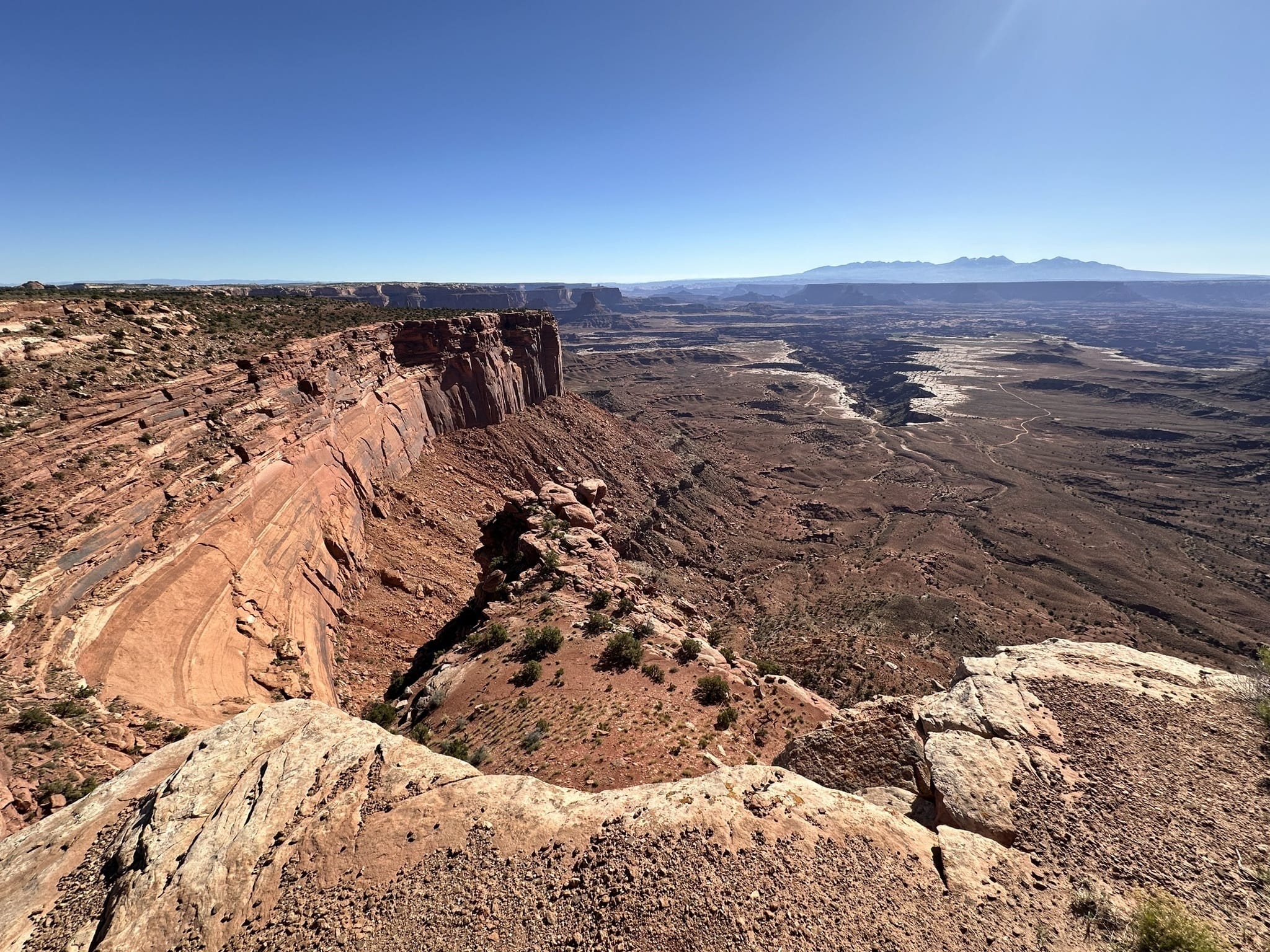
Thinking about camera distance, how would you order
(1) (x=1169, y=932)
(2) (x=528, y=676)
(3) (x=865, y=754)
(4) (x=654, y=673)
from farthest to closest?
(4) (x=654, y=673)
(2) (x=528, y=676)
(3) (x=865, y=754)
(1) (x=1169, y=932)

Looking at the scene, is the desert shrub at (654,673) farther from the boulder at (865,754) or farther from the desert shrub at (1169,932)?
the desert shrub at (1169,932)

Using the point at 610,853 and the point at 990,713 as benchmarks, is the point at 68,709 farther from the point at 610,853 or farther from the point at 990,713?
the point at 990,713

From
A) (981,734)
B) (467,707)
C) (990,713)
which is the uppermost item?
(990,713)

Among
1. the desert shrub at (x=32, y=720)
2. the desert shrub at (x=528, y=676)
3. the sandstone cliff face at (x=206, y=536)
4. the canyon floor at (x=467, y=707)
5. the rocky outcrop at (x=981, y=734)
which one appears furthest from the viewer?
the desert shrub at (x=528, y=676)

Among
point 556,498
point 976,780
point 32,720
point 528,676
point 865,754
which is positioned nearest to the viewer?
point 976,780

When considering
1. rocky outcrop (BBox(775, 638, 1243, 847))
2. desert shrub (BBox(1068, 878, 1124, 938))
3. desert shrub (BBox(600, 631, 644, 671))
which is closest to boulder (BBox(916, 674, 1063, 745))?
rocky outcrop (BBox(775, 638, 1243, 847))

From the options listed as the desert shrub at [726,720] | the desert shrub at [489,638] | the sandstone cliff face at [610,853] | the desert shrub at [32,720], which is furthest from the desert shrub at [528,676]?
the desert shrub at [32,720]

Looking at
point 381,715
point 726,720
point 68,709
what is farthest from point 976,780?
point 68,709
